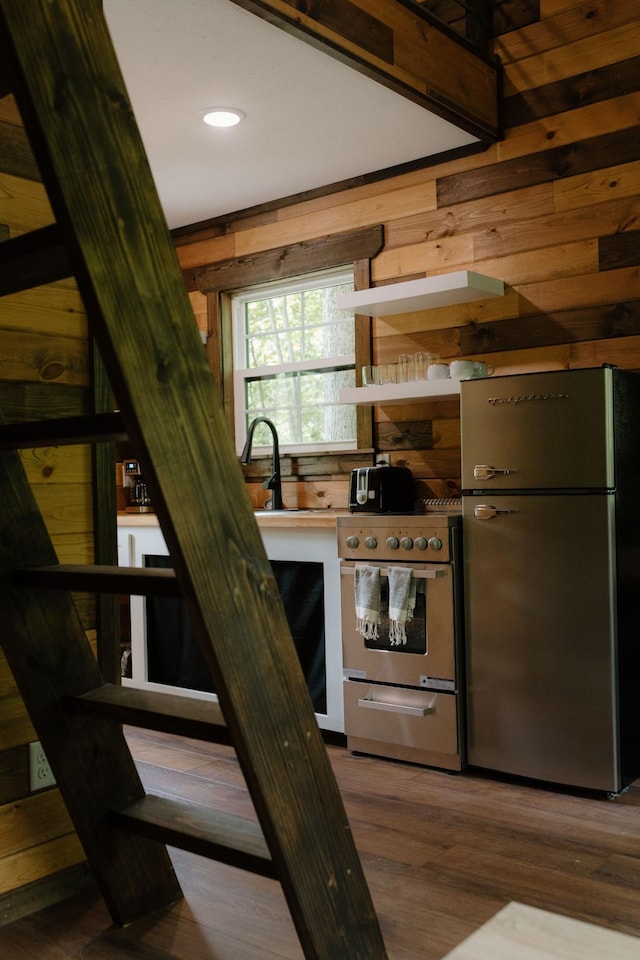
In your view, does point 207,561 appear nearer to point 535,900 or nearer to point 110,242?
point 110,242

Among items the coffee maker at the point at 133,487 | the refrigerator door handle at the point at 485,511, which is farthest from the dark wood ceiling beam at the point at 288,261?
the refrigerator door handle at the point at 485,511

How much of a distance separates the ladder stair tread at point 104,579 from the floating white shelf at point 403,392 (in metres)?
2.23

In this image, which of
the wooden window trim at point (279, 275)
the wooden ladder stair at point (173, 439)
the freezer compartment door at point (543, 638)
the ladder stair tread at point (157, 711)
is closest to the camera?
the wooden ladder stair at point (173, 439)

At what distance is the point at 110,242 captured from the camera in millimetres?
1116

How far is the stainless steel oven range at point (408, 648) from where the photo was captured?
3.22 metres

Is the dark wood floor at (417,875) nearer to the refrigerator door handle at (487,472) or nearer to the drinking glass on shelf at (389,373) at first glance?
the refrigerator door handle at (487,472)

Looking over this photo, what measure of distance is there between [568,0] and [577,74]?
0.31m

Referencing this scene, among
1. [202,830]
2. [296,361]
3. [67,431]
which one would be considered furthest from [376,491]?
[67,431]

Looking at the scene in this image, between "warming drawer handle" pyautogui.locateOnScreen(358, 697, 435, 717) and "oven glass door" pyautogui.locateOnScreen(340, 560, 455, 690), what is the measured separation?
0.27ft

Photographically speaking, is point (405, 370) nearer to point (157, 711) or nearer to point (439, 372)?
Result: point (439, 372)

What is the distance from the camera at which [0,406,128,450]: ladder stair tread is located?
47.2 inches

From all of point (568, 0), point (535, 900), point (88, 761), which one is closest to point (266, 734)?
point (88, 761)

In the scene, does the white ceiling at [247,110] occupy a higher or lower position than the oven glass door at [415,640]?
higher

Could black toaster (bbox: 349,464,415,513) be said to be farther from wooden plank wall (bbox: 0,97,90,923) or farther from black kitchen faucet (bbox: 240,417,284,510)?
wooden plank wall (bbox: 0,97,90,923)
